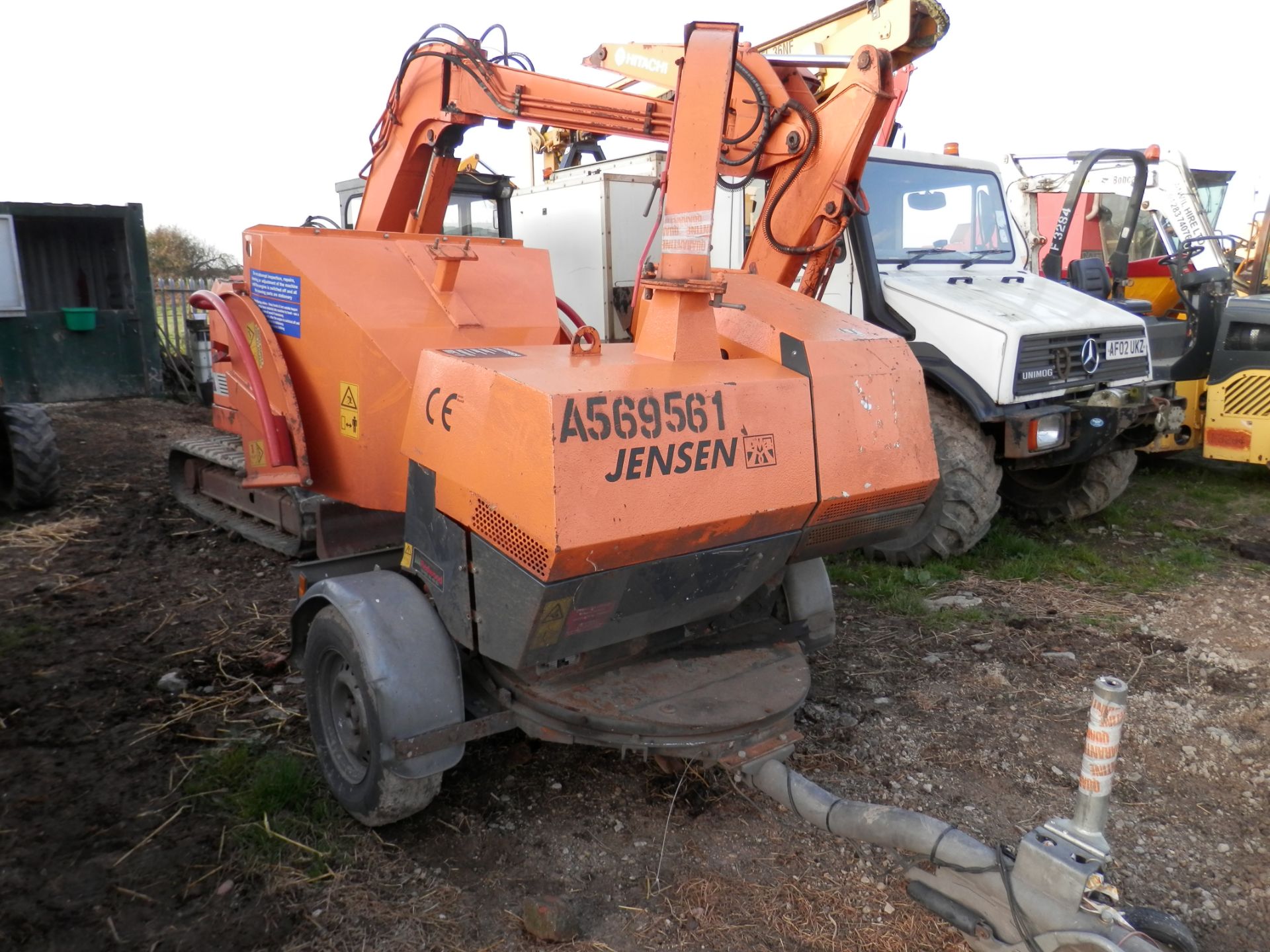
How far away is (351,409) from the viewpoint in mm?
3762

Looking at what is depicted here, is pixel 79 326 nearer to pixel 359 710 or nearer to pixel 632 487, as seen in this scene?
pixel 359 710

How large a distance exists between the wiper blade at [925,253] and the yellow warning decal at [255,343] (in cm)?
371

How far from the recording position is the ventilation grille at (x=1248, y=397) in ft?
21.8

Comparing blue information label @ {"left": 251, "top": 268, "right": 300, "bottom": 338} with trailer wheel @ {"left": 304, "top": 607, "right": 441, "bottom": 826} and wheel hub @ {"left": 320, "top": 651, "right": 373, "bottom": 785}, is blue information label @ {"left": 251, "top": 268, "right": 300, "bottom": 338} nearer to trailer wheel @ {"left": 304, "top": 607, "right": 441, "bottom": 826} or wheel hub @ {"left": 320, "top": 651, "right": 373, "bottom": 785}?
trailer wheel @ {"left": 304, "top": 607, "right": 441, "bottom": 826}

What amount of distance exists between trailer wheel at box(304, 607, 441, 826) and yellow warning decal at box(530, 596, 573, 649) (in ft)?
1.84

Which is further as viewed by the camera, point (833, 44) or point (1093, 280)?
point (1093, 280)

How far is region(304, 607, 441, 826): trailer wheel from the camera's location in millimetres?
2793

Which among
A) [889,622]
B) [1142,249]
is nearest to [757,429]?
[889,622]

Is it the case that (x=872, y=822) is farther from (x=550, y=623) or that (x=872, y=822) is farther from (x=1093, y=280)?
(x=1093, y=280)

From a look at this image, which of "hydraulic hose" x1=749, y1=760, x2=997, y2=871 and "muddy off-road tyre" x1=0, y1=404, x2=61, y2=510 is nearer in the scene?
"hydraulic hose" x1=749, y1=760, x2=997, y2=871

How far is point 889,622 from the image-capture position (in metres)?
4.71

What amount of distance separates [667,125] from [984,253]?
310 cm

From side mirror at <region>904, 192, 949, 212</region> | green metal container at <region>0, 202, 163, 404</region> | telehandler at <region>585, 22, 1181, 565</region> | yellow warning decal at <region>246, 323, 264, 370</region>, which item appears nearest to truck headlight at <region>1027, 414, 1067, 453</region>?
telehandler at <region>585, 22, 1181, 565</region>

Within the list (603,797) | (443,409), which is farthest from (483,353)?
(603,797)
